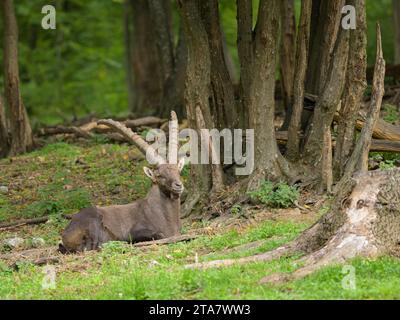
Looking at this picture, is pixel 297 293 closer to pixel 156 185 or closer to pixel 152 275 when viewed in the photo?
pixel 152 275

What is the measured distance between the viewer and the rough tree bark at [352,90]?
1404cm

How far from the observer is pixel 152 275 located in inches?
402

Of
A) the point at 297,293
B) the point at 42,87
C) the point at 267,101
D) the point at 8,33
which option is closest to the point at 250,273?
the point at 297,293

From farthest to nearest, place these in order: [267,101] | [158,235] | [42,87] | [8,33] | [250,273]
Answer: [42,87] < [8,33] < [267,101] < [158,235] < [250,273]

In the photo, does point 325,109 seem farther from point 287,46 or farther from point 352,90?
point 287,46

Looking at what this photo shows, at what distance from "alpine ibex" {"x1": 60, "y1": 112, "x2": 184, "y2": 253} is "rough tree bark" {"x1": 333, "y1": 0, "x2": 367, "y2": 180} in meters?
2.60

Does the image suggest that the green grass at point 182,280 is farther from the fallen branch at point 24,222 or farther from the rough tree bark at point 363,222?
the fallen branch at point 24,222

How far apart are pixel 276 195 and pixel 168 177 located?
5.62 ft

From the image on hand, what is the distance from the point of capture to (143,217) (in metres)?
13.7

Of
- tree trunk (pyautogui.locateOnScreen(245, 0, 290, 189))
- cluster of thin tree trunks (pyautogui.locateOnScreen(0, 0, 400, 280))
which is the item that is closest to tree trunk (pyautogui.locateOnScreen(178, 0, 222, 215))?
cluster of thin tree trunks (pyautogui.locateOnScreen(0, 0, 400, 280))

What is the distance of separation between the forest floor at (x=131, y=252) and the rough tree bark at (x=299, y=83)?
64.8 inches

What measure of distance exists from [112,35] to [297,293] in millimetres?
29591

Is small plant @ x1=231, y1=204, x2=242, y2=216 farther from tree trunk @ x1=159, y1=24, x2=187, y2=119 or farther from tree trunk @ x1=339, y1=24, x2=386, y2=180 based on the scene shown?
tree trunk @ x1=159, y1=24, x2=187, y2=119
